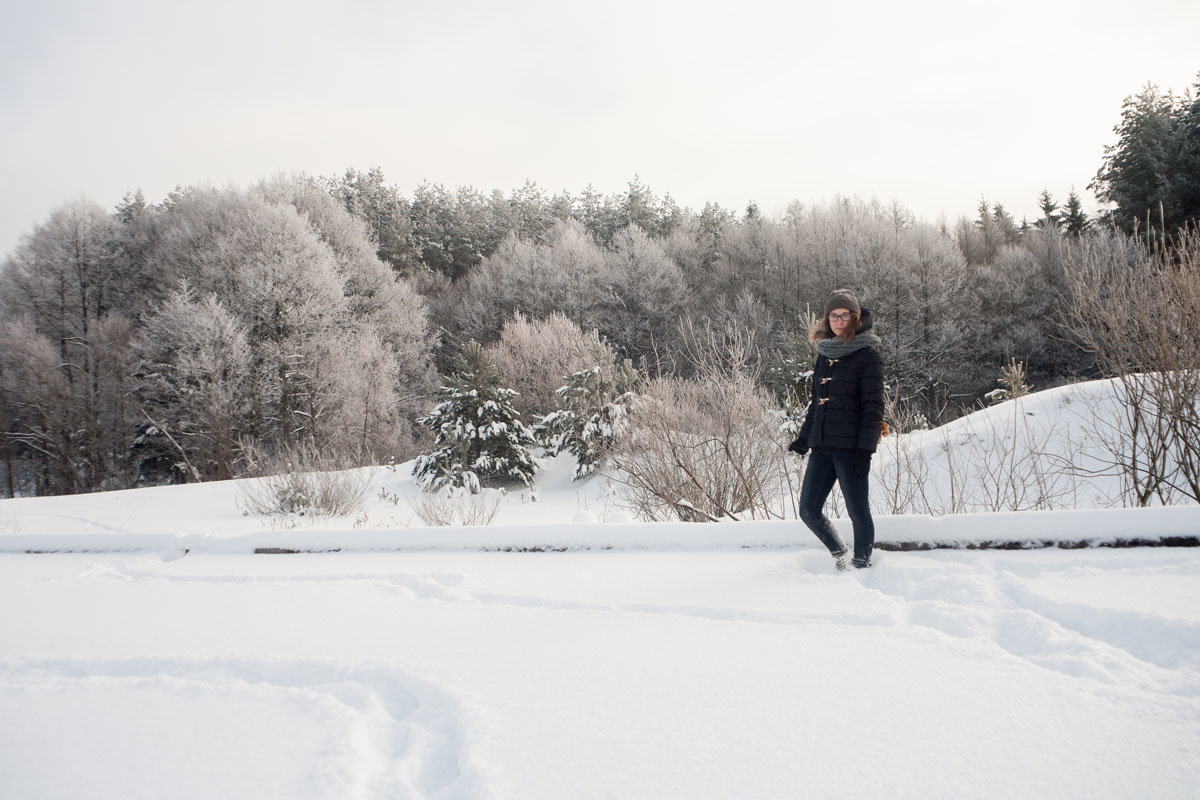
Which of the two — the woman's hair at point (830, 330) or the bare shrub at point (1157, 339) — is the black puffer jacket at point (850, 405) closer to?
the woman's hair at point (830, 330)

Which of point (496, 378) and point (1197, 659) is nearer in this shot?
point (1197, 659)

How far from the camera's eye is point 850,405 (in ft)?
11.5

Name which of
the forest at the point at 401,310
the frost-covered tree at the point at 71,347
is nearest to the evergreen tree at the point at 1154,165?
the forest at the point at 401,310

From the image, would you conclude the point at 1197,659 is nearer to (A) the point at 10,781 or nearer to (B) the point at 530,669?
(B) the point at 530,669

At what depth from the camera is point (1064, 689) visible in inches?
82.9

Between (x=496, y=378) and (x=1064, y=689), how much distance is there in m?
12.8

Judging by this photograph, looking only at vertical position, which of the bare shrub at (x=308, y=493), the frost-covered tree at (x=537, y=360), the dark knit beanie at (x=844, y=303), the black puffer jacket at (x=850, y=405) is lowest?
the bare shrub at (x=308, y=493)

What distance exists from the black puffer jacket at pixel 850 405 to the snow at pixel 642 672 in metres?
0.69

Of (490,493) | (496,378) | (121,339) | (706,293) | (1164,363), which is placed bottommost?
(490,493)

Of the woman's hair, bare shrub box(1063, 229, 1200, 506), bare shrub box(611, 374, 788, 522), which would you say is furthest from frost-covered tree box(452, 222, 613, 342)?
the woman's hair

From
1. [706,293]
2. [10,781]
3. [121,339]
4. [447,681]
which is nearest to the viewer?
[10,781]

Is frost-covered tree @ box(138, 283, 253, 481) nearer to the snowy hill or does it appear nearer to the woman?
the snowy hill

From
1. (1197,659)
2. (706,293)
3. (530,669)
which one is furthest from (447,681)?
(706,293)

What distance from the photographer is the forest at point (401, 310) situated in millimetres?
21453
